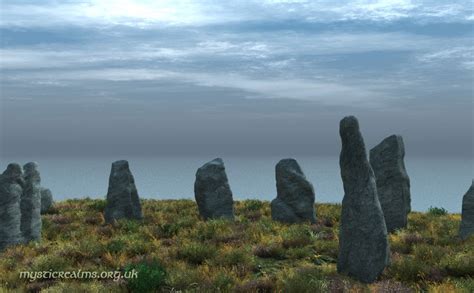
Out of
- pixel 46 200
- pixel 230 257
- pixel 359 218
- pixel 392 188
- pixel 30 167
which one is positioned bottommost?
pixel 46 200

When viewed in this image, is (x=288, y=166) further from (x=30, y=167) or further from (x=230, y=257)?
(x=30, y=167)

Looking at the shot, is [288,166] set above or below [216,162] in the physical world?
below

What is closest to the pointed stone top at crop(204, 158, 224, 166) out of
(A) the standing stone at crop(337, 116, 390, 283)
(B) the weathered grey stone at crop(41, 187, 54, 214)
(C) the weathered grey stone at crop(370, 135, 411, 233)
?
(C) the weathered grey stone at crop(370, 135, 411, 233)

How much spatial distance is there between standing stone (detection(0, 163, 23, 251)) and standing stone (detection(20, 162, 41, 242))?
64 centimetres

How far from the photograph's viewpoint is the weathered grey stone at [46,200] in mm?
26938

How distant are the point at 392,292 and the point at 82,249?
365 inches

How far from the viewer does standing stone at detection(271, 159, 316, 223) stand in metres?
21.8

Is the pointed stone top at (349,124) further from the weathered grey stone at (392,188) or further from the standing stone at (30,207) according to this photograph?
the standing stone at (30,207)

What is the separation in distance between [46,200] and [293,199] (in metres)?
13.6

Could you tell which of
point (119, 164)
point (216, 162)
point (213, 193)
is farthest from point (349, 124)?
point (119, 164)

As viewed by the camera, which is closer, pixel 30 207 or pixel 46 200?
pixel 30 207

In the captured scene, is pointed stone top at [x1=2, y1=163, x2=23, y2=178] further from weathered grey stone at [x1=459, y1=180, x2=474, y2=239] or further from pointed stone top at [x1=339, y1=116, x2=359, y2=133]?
weathered grey stone at [x1=459, y1=180, x2=474, y2=239]

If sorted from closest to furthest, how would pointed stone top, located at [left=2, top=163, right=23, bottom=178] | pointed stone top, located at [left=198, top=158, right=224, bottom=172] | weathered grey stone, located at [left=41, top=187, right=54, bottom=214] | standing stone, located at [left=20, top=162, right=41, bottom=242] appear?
1. pointed stone top, located at [left=2, top=163, right=23, bottom=178]
2. standing stone, located at [left=20, top=162, right=41, bottom=242]
3. pointed stone top, located at [left=198, top=158, right=224, bottom=172]
4. weathered grey stone, located at [left=41, top=187, right=54, bottom=214]

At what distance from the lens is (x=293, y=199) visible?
72.2 ft
